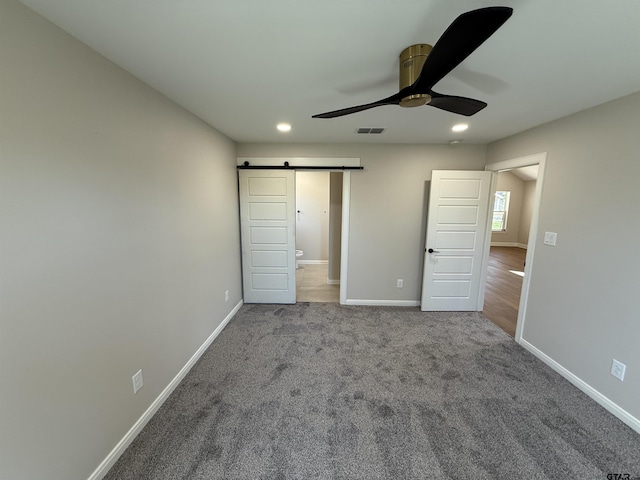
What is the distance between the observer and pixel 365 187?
3.46 m

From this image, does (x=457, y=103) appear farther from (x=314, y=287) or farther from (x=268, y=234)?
(x=314, y=287)

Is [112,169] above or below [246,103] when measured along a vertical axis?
below

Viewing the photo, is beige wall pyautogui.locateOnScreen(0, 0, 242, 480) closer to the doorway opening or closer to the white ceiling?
the white ceiling

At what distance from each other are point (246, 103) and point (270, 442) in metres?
2.47

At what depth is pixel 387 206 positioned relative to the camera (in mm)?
3488

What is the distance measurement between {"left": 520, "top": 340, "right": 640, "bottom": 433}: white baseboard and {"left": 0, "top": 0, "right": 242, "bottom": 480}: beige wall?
3380 mm

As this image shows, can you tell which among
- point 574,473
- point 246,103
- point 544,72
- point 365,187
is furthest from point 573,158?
point 246,103

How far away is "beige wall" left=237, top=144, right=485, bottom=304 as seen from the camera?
11.1 feet

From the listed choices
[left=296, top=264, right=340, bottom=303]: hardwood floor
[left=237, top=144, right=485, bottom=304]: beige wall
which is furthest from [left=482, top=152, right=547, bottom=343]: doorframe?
[left=296, top=264, right=340, bottom=303]: hardwood floor

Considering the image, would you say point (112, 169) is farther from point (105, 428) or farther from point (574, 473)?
point (574, 473)

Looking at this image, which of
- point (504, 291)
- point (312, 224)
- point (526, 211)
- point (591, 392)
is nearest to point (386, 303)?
point (591, 392)

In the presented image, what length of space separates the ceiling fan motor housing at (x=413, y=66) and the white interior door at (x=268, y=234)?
2.24 meters

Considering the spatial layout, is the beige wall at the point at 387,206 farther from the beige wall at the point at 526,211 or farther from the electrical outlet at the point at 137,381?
the beige wall at the point at 526,211

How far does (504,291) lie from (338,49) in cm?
483
